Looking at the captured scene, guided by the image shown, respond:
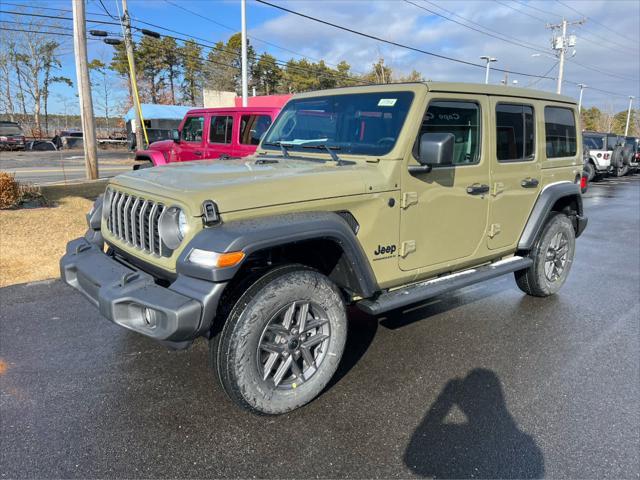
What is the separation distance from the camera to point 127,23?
22.1 meters

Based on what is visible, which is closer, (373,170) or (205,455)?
(205,455)

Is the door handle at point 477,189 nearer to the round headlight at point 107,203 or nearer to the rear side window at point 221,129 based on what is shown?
the round headlight at point 107,203

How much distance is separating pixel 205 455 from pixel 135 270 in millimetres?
1183

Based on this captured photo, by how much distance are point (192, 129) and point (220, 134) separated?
1080 millimetres

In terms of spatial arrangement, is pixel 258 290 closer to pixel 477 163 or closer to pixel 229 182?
pixel 229 182

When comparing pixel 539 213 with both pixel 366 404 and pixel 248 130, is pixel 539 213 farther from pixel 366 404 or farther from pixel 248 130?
pixel 248 130

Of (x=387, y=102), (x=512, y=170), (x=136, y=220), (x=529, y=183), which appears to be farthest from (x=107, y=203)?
(x=529, y=183)

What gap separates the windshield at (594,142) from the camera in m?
19.8

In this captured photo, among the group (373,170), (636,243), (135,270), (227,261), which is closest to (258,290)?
(227,261)

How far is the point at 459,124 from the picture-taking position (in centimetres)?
369

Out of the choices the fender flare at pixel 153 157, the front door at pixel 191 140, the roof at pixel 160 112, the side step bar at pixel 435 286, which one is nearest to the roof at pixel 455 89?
the side step bar at pixel 435 286

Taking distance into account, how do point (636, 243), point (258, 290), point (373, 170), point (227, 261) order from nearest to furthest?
point (227, 261) → point (258, 290) → point (373, 170) → point (636, 243)

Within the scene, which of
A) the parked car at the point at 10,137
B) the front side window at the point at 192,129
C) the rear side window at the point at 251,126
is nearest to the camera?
the rear side window at the point at 251,126

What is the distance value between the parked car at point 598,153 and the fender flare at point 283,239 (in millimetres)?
19545
